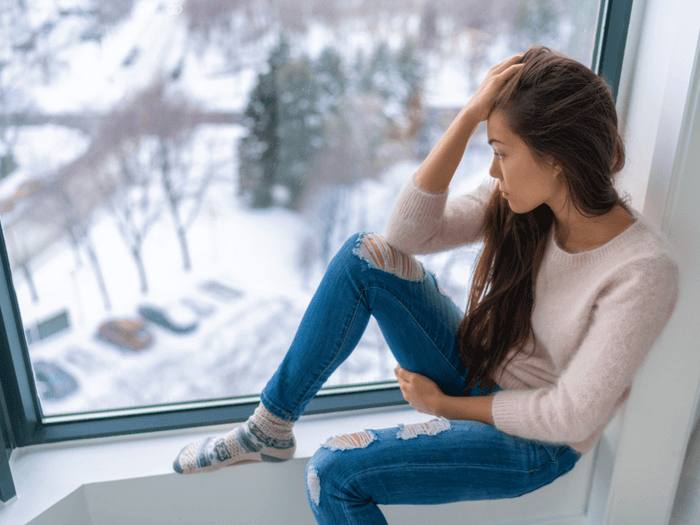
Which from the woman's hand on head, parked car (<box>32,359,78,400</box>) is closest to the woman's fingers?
the woman's hand on head

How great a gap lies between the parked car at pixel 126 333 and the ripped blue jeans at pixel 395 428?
1.16 ft

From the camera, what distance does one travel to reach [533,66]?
0.94m

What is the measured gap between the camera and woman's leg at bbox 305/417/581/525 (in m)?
1.03

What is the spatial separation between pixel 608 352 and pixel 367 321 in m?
0.38

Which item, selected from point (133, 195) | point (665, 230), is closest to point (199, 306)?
point (133, 195)

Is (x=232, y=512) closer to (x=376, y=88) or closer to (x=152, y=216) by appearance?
(x=152, y=216)

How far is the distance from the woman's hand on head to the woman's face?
2 centimetres

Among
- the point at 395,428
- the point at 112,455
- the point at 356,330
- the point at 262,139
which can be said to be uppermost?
the point at 262,139

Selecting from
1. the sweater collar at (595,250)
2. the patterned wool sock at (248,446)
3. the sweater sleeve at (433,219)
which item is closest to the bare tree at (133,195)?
the patterned wool sock at (248,446)

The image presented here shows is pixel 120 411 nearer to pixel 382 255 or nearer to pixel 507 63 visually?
pixel 382 255

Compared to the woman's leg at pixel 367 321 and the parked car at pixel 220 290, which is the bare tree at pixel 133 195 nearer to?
the parked car at pixel 220 290

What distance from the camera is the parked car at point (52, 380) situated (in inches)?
53.6

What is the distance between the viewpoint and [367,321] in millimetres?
1139

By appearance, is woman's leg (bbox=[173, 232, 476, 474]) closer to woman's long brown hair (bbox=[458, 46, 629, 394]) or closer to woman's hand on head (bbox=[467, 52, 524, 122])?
woman's long brown hair (bbox=[458, 46, 629, 394])
